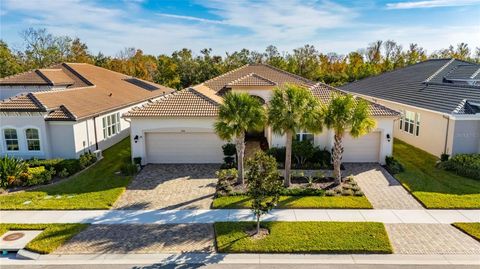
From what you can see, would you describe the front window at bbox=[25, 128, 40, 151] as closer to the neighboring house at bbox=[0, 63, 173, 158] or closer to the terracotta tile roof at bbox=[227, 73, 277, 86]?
the neighboring house at bbox=[0, 63, 173, 158]

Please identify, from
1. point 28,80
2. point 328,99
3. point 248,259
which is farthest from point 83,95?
point 248,259

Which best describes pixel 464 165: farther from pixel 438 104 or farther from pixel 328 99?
pixel 328 99

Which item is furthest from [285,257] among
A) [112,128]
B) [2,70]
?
[2,70]

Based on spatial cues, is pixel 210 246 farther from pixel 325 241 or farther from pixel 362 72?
pixel 362 72

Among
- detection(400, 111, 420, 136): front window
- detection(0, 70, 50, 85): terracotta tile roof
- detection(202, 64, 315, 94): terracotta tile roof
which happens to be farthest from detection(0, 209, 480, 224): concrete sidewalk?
detection(0, 70, 50, 85): terracotta tile roof

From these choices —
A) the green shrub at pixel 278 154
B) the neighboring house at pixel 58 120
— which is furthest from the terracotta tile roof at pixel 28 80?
the green shrub at pixel 278 154

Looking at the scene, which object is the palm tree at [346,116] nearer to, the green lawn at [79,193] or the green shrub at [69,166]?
the green lawn at [79,193]
